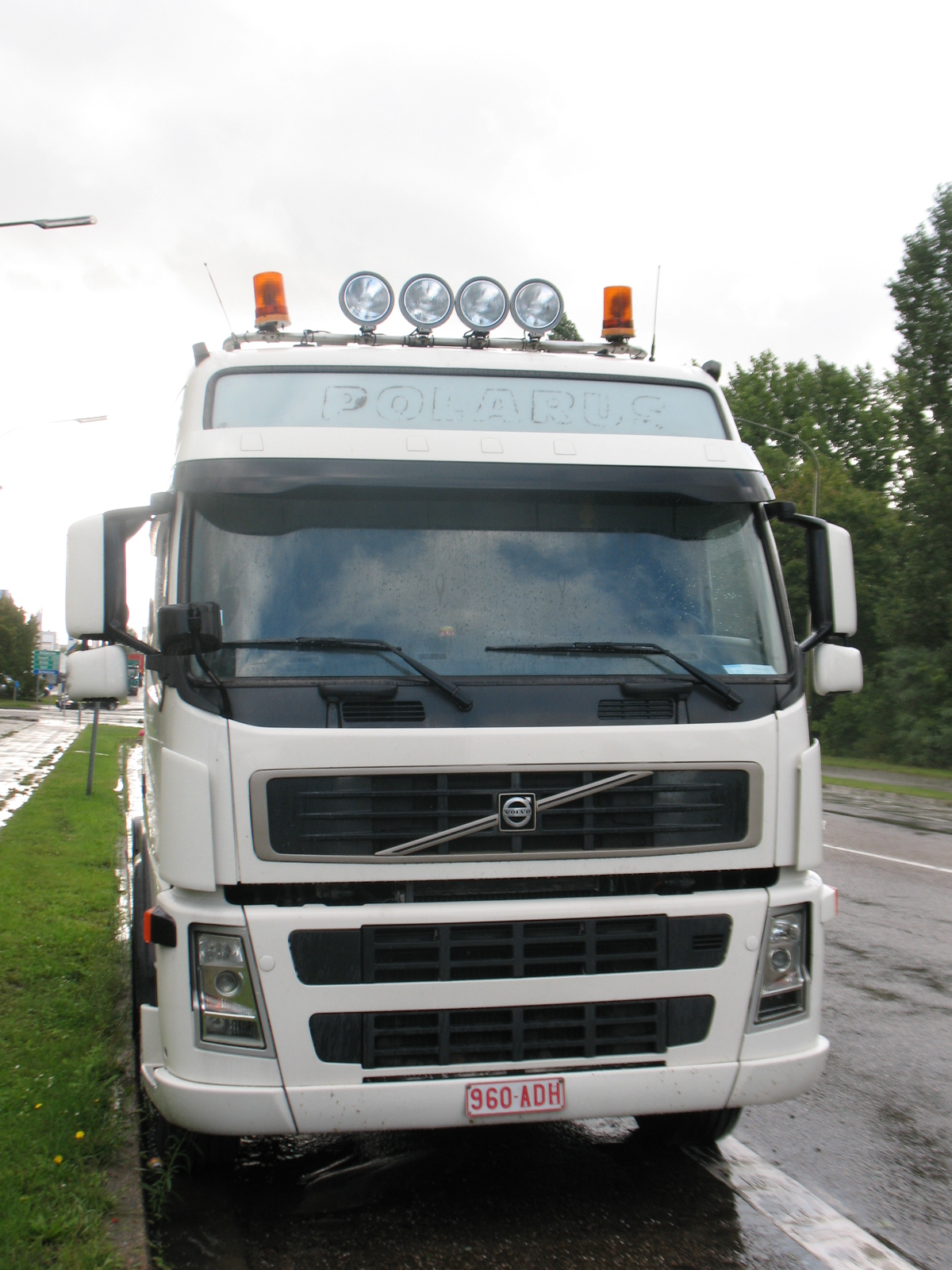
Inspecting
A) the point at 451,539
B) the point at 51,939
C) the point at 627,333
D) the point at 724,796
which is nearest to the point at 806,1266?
the point at 724,796

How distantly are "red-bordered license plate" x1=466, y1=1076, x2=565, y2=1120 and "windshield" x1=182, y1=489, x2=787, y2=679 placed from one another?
123 centimetres

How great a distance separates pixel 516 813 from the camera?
3506mm

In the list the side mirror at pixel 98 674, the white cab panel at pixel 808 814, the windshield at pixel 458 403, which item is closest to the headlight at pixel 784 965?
the white cab panel at pixel 808 814

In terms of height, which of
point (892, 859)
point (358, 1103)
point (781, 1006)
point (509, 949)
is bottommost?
point (892, 859)

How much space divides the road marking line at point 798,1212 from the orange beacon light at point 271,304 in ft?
12.7

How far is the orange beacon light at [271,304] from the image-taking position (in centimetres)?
527

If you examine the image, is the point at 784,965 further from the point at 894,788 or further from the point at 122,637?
the point at 894,788

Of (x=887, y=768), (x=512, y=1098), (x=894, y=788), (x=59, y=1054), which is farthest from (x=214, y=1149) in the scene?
(x=887, y=768)

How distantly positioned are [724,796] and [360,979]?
4.11 ft

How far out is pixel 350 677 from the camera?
11.6 ft

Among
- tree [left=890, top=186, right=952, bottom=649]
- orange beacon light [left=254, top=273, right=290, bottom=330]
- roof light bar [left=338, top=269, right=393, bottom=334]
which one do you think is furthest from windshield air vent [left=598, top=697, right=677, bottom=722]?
tree [left=890, top=186, right=952, bottom=649]

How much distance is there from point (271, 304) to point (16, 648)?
86750 millimetres

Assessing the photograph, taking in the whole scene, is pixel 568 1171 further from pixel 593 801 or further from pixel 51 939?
pixel 51 939

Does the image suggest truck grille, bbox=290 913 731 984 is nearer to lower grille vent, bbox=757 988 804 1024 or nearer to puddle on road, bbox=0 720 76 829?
lower grille vent, bbox=757 988 804 1024
